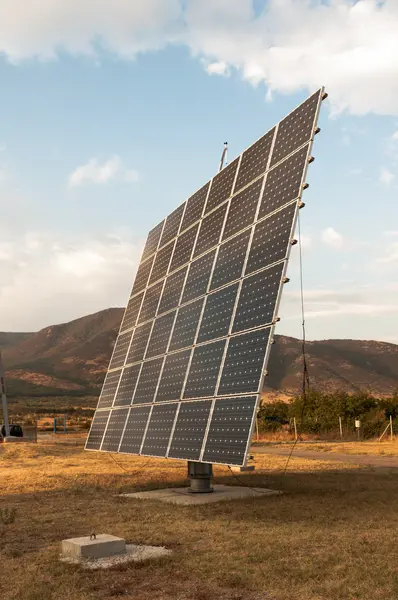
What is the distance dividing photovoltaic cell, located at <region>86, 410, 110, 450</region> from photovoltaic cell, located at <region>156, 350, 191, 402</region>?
3.91 metres

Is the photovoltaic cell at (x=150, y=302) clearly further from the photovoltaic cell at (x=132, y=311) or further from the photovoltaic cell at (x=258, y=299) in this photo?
the photovoltaic cell at (x=258, y=299)

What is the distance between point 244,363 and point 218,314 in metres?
2.49

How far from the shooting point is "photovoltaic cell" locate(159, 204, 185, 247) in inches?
901

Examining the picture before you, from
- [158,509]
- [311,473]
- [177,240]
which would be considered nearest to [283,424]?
[311,473]

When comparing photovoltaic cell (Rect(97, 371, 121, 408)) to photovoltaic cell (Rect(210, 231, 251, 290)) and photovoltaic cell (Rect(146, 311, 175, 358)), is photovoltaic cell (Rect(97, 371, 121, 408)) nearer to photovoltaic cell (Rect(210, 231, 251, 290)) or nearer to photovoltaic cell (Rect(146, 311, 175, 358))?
photovoltaic cell (Rect(146, 311, 175, 358))

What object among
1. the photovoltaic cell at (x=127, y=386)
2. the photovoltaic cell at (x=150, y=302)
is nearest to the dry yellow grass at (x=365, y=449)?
the photovoltaic cell at (x=150, y=302)

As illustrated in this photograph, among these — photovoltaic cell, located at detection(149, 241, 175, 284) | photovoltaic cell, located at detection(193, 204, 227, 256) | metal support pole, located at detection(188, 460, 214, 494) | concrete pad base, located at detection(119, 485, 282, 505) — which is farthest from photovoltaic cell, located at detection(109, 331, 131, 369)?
metal support pole, located at detection(188, 460, 214, 494)

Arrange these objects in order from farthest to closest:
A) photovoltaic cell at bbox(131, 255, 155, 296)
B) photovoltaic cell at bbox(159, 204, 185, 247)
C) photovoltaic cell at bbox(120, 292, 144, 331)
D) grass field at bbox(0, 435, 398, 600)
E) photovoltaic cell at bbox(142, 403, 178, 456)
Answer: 1. photovoltaic cell at bbox(131, 255, 155, 296)
2. photovoltaic cell at bbox(120, 292, 144, 331)
3. photovoltaic cell at bbox(159, 204, 185, 247)
4. photovoltaic cell at bbox(142, 403, 178, 456)
5. grass field at bbox(0, 435, 398, 600)

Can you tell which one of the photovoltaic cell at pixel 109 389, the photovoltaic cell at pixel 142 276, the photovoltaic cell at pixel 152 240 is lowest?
the photovoltaic cell at pixel 109 389

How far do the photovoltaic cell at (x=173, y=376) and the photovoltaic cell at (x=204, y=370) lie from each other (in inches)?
17.2

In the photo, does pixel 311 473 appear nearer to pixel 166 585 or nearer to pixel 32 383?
pixel 166 585

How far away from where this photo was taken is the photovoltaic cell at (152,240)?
977 inches

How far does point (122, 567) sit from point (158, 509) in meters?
5.32

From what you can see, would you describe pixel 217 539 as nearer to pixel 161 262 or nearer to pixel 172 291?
pixel 172 291
